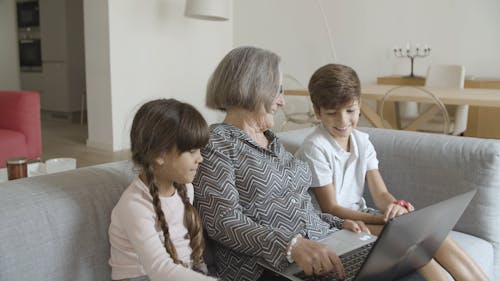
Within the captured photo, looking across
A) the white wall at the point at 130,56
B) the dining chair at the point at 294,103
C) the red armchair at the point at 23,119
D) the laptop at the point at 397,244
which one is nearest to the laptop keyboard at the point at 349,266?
the laptop at the point at 397,244

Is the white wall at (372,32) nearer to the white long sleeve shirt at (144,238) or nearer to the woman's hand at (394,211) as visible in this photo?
the woman's hand at (394,211)

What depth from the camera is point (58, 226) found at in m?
1.11

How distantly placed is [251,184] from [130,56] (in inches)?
156

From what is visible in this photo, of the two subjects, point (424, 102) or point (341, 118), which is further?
point (424, 102)

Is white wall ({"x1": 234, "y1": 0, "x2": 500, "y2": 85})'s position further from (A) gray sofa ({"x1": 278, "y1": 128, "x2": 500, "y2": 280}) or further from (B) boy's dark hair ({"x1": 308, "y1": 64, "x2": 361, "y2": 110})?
(B) boy's dark hair ({"x1": 308, "y1": 64, "x2": 361, "y2": 110})

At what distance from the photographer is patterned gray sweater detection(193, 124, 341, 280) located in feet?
4.06

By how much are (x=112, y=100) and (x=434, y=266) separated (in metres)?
4.05

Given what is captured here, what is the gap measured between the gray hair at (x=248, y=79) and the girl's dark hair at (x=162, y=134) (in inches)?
9.9

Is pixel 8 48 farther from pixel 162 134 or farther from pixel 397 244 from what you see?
pixel 397 244

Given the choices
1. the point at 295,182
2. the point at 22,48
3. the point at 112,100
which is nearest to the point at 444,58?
the point at 112,100

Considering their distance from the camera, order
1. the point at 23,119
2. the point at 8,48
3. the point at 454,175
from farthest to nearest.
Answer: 1. the point at 8,48
2. the point at 23,119
3. the point at 454,175

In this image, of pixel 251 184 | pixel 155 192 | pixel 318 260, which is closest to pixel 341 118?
pixel 251 184

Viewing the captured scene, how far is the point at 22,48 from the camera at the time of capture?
7.35 meters

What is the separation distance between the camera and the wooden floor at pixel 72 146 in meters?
4.55
